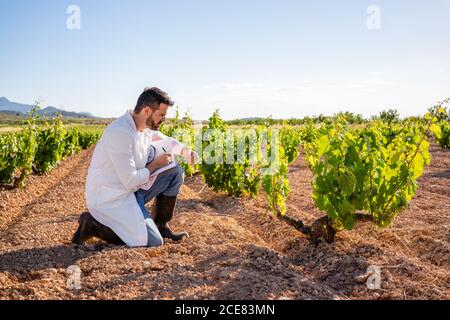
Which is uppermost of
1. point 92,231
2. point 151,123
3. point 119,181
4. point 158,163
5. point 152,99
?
point 152,99

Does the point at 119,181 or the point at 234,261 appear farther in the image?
the point at 119,181

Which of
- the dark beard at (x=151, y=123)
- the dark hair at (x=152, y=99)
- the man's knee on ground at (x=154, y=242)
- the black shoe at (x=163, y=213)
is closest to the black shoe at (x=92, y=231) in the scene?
the man's knee on ground at (x=154, y=242)

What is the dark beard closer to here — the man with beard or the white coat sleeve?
the man with beard

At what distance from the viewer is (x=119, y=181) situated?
3.84 meters

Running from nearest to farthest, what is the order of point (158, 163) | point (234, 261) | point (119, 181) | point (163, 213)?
1. point (234, 261)
2. point (119, 181)
3. point (158, 163)
4. point (163, 213)

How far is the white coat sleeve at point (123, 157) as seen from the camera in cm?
370

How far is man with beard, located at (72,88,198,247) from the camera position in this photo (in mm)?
3732

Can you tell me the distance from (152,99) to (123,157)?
54 cm

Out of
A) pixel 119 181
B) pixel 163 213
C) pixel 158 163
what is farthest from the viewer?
pixel 163 213

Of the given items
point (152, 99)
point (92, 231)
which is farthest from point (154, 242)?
point (152, 99)

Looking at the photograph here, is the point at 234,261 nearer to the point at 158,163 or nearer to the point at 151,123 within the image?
the point at 158,163

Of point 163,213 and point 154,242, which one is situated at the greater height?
point 163,213
